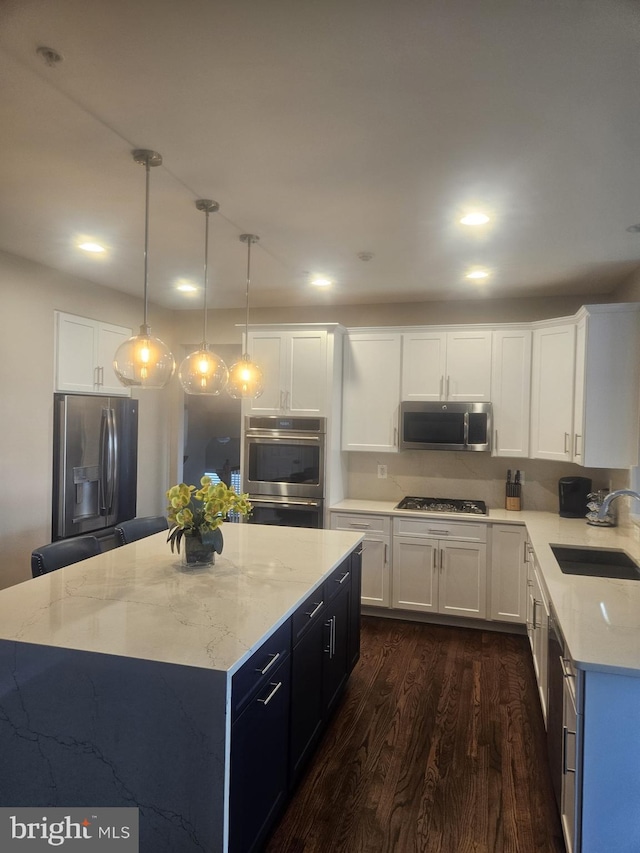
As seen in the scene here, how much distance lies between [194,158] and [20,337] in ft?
7.22

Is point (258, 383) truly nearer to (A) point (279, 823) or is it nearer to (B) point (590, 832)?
(A) point (279, 823)

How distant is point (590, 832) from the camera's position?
1.68 m

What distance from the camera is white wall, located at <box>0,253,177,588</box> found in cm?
356

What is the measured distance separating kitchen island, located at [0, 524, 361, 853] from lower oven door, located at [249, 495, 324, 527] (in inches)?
93.4

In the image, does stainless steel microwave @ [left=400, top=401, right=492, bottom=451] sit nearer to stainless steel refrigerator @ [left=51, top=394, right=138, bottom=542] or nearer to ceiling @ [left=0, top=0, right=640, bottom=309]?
ceiling @ [left=0, top=0, right=640, bottom=309]

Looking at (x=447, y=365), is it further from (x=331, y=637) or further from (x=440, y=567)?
(x=331, y=637)

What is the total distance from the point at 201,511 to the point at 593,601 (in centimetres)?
170

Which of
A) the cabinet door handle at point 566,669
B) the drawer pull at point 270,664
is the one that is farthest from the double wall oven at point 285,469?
the cabinet door handle at point 566,669

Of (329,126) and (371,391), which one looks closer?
(329,126)

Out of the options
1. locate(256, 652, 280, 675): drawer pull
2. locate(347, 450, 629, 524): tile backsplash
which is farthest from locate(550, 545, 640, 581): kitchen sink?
locate(256, 652, 280, 675): drawer pull

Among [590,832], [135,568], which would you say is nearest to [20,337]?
[135,568]

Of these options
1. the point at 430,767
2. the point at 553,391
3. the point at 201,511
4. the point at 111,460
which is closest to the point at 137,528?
the point at 201,511

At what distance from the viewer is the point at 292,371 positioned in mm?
4512

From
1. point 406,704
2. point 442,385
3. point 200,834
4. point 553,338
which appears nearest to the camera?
point 200,834
